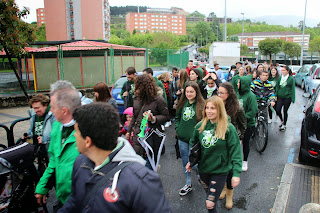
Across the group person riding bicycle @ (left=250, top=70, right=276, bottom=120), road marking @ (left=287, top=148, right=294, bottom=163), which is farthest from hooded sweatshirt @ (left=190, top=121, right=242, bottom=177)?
person riding bicycle @ (left=250, top=70, right=276, bottom=120)

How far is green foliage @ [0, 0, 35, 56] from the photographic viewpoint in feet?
22.5

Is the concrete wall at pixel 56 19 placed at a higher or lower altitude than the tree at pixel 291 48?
higher

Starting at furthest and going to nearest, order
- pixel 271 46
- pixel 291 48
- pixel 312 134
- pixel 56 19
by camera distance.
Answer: pixel 56 19 < pixel 271 46 < pixel 291 48 < pixel 312 134

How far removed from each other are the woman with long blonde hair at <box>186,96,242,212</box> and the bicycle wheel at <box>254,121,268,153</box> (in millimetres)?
3365

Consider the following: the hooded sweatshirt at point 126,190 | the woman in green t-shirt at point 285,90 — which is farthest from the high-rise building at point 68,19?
the hooded sweatshirt at point 126,190

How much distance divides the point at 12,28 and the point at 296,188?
7239mm

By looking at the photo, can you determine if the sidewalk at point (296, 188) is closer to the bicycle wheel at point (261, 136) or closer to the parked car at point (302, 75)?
the bicycle wheel at point (261, 136)

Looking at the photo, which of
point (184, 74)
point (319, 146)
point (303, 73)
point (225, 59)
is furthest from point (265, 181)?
point (225, 59)

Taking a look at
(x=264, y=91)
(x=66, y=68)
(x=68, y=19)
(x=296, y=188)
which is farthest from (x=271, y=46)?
(x=296, y=188)

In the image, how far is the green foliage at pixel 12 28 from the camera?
6867 mm

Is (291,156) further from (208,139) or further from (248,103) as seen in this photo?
(208,139)

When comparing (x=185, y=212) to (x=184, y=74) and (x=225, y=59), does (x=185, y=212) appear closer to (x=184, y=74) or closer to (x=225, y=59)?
(x=184, y=74)

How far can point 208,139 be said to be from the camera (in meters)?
3.37

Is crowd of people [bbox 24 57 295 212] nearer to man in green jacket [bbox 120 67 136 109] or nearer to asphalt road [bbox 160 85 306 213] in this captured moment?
man in green jacket [bbox 120 67 136 109]
